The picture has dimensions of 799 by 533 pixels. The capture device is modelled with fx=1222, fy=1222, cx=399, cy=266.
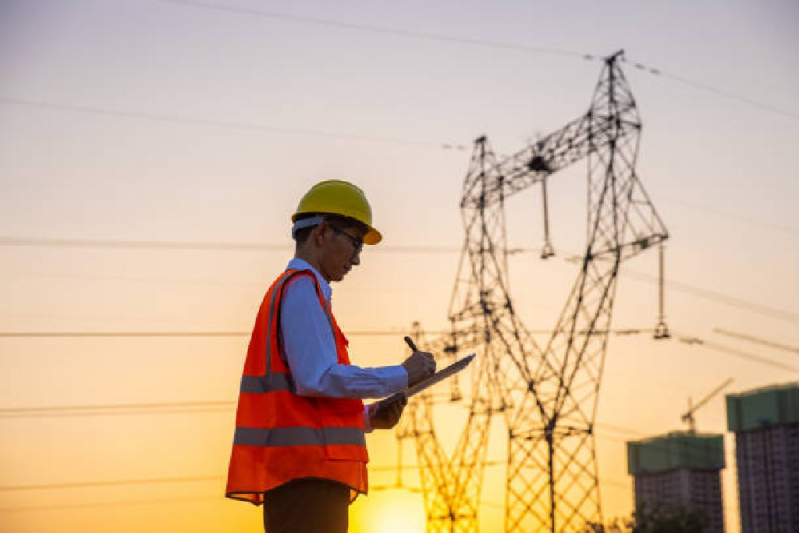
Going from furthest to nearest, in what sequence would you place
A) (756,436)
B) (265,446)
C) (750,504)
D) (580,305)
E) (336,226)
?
(756,436) < (750,504) < (580,305) < (336,226) < (265,446)

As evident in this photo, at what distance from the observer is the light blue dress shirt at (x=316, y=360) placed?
4961mm

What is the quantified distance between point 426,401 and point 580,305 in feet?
57.3

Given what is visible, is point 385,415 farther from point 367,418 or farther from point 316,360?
point 316,360

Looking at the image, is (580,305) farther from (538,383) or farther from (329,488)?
(329,488)

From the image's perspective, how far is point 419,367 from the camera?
5160 millimetres

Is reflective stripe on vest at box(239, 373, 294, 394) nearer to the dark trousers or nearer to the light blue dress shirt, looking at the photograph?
the light blue dress shirt

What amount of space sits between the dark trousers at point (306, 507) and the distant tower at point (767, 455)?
4702 inches

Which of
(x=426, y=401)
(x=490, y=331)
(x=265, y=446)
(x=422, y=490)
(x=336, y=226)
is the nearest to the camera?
(x=265, y=446)

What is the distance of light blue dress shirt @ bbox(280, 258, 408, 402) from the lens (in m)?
4.96

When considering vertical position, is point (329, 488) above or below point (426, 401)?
below

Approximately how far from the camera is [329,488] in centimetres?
500

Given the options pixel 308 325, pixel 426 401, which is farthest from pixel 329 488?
pixel 426 401

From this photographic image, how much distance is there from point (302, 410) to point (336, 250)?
792 millimetres

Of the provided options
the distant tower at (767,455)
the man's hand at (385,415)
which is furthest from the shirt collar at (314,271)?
the distant tower at (767,455)
